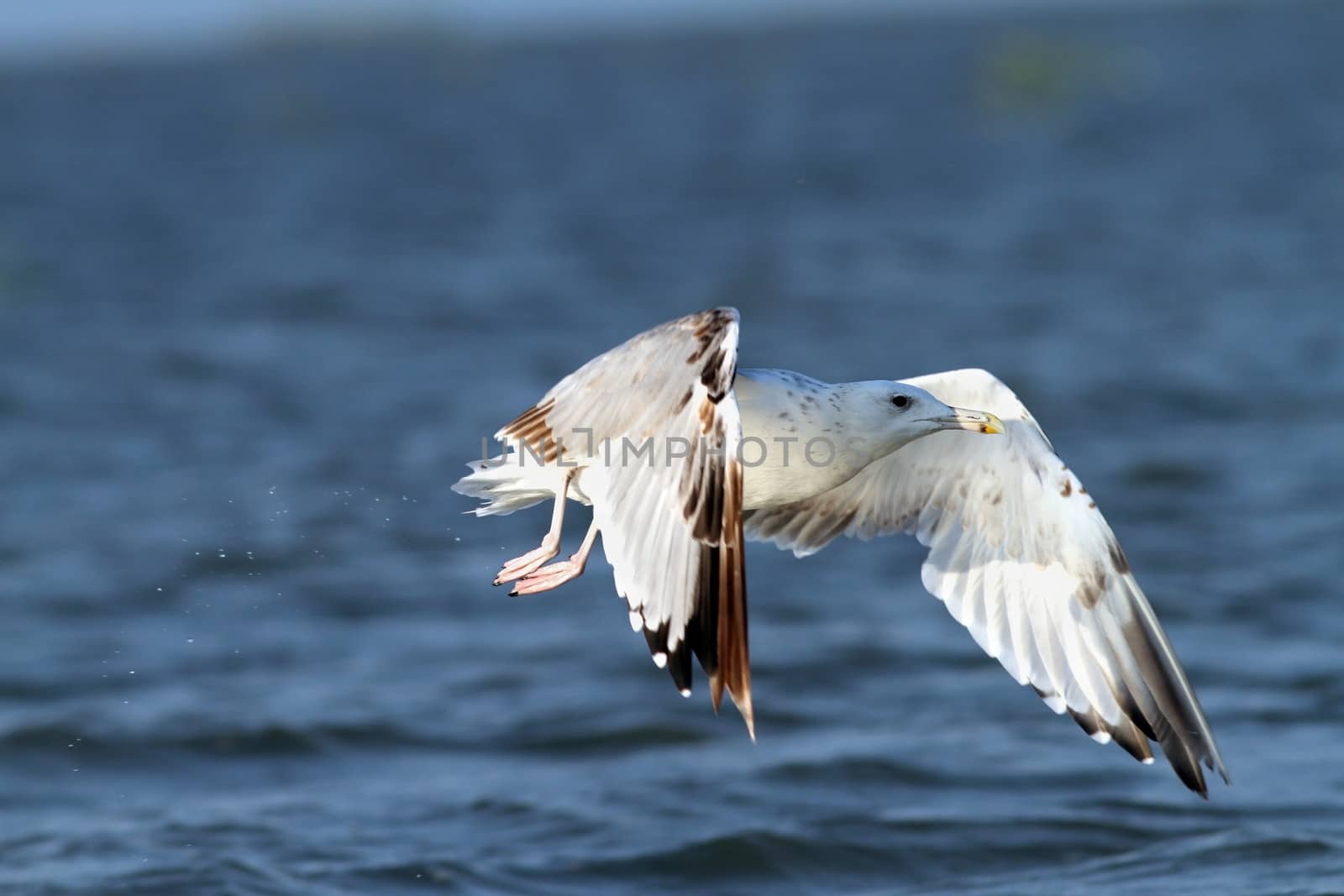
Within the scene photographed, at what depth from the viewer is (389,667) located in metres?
10.1

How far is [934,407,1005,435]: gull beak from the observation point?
616 cm

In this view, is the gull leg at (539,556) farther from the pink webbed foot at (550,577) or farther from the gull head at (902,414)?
the gull head at (902,414)

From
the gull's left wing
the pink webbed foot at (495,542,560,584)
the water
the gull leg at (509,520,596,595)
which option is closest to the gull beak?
the gull's left wing

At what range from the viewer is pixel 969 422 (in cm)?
618

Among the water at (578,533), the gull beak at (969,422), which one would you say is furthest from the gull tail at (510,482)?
the water at (578,533)

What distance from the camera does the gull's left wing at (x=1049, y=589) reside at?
6.75m

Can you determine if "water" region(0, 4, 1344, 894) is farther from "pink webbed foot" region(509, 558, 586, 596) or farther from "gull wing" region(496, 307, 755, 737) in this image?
"gull wing" region(496, 307, 755, 737)

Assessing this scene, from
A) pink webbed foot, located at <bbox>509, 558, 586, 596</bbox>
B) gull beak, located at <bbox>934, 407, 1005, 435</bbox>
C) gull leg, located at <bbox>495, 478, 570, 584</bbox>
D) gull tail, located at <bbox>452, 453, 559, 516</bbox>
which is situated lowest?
pink webbed foot, located at <bbox>509, 558, 586, 596</bbox>

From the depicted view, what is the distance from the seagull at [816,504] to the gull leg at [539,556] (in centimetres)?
1

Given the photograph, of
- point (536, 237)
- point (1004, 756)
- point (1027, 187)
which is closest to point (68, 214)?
point (536, 237)

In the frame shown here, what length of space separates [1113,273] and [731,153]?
1251cm

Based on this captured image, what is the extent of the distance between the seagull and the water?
1037 millimetres

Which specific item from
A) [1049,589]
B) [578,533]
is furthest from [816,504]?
[578,533]

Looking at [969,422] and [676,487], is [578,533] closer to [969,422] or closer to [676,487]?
[969,422]
